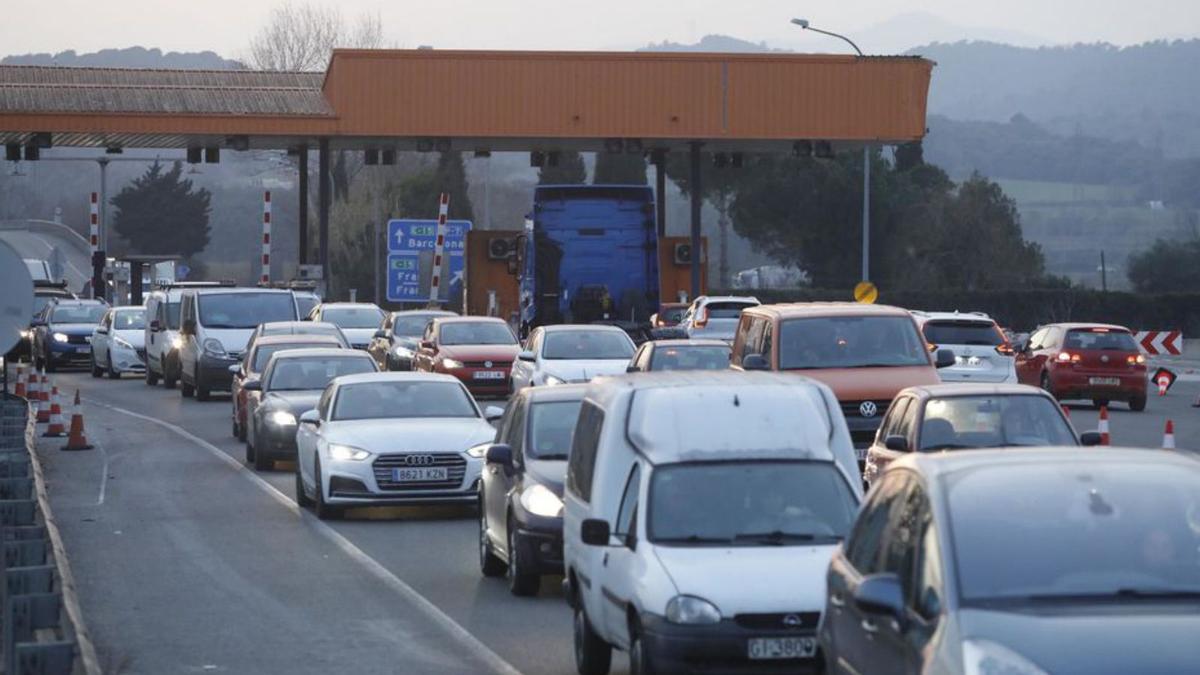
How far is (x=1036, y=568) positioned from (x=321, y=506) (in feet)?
42.8

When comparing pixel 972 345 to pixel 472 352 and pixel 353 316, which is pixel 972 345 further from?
pixel 353 316

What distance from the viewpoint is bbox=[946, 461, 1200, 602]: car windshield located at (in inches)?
261

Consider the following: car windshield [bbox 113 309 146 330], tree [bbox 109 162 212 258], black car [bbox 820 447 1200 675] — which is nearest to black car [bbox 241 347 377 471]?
black car [bbox 820 447 1200 675]

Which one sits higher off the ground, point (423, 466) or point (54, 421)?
point (423, 466)

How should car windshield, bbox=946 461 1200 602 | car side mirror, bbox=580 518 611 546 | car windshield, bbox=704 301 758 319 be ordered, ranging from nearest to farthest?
car windshield, bbox=946 461 1200 602 < car side mirror, bbox=580 518 611 546 < car windshield, bbox=704 301 758 319

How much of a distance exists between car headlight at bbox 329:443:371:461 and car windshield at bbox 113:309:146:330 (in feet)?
96.4

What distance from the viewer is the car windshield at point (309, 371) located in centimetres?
2545

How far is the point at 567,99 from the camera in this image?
47.9 meters

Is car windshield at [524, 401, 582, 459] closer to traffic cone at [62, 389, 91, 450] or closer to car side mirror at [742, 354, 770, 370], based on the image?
car side mirror at [742, 354, 770, 370]

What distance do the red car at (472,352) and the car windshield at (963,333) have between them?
8418mm

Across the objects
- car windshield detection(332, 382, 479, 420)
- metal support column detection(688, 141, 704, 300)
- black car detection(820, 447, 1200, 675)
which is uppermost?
metal support column detection(688, 141, 704, 300)

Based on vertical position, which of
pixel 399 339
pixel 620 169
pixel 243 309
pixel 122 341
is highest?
pixel 620 169

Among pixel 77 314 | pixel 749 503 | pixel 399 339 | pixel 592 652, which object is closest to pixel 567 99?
pixel 399 339

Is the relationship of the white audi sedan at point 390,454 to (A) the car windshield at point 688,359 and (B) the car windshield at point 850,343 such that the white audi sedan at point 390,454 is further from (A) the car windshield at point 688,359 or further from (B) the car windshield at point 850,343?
(A) the car windshield at point 688,359
